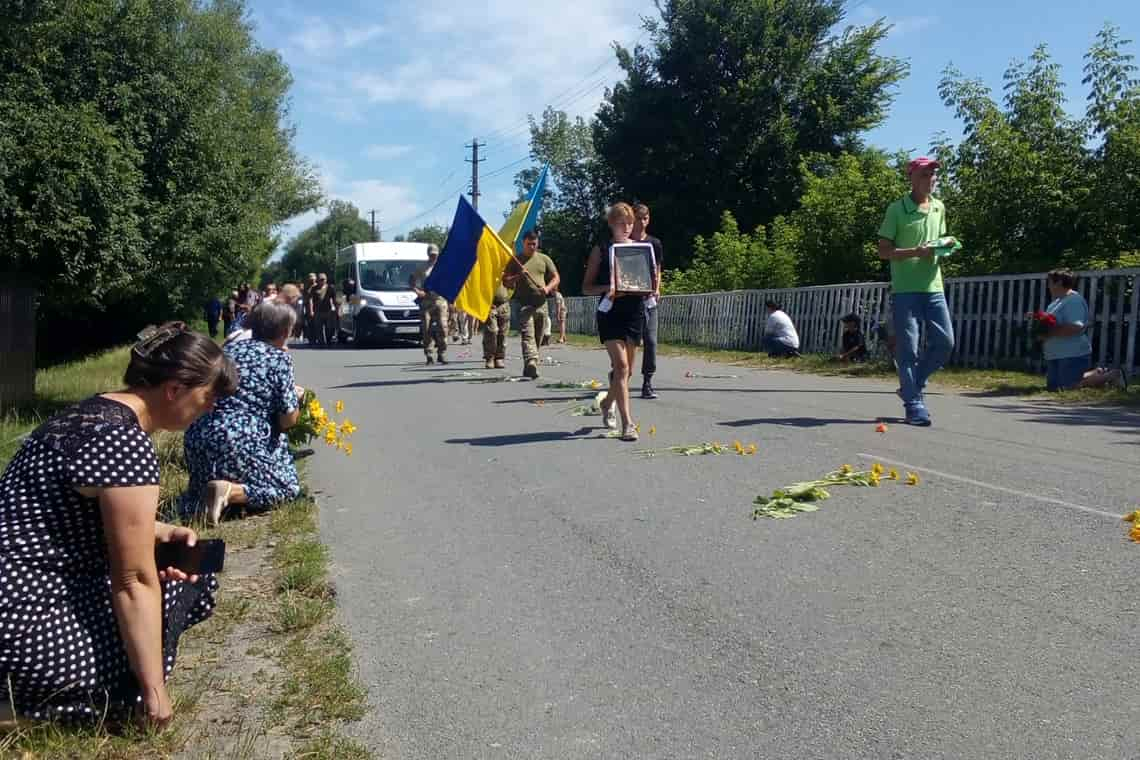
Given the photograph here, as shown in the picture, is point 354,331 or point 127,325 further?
point 127,325

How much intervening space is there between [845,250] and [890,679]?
20520 millimetres

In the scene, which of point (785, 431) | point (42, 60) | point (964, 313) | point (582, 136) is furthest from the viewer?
point (582, 136)

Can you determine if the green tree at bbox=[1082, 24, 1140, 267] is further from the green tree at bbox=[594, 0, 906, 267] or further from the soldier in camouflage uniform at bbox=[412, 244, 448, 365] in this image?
the green tree at bbox=[594, 0, 906, 267]

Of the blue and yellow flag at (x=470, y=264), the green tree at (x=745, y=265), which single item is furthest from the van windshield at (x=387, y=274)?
the blue and yellow flag at (x=470, y=264)

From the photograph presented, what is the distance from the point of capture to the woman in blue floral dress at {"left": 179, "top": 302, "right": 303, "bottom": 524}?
21.0 ft

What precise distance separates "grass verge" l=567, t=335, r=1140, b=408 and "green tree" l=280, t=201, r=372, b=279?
103702 millimetres

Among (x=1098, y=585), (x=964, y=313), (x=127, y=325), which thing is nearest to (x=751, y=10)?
(x=127, y=325)

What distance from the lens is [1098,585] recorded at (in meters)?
4.68

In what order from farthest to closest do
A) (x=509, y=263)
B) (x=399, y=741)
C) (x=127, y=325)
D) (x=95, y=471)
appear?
(x=127, y=325) → (x=509, y=263) → (x=399, y=741) → (x=95, y=471)

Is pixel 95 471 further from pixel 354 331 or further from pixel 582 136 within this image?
pixel 582 136

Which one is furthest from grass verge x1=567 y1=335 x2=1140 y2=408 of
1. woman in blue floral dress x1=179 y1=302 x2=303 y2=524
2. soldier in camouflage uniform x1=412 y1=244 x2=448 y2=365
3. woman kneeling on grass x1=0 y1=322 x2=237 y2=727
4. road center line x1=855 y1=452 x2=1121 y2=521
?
woman kneeling on grass x1=0 y1=322 x2=237 y2=727

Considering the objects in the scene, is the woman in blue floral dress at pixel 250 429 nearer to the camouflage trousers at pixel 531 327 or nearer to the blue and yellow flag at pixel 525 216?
the camouflage trousers at pixel 531 327

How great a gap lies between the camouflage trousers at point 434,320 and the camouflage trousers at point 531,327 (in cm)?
359

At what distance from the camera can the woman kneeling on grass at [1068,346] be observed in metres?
12.5
